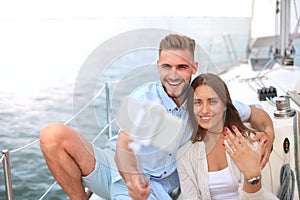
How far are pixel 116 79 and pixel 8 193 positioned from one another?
505mm

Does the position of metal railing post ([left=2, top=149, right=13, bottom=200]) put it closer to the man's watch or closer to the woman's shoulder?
the woman's shoulder

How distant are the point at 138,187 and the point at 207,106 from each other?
0.28 meters

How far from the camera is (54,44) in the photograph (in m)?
12.4

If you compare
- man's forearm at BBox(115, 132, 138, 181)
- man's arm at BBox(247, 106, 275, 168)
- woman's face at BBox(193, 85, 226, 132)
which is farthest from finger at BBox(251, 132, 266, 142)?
man's forearm at BBox(115, 132, 138, 181)

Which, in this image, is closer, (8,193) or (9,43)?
(8,193)

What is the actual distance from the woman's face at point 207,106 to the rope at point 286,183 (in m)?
0.29

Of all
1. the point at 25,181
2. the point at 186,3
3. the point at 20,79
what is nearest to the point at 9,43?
the point at 20,79

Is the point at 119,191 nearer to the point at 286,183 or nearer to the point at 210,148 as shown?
the point at 210,148

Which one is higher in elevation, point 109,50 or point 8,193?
point 109,50

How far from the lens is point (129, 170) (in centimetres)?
122

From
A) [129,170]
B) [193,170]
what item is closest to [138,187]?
[129,170]

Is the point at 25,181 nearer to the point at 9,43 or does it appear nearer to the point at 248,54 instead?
the point at 248,54

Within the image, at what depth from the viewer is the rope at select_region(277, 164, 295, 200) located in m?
1.40

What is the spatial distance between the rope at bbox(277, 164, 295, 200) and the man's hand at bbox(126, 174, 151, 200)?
1.38 feet
